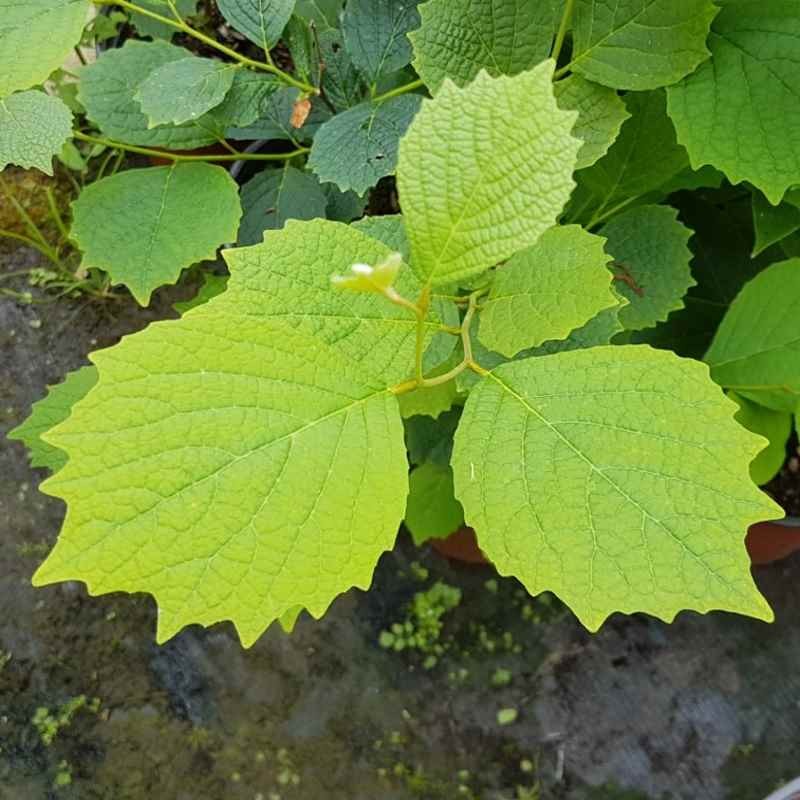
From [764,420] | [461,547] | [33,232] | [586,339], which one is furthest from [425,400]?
[33,232]

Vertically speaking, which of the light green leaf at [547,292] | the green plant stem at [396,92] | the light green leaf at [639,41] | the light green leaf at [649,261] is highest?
the light green leaf at [639,41]

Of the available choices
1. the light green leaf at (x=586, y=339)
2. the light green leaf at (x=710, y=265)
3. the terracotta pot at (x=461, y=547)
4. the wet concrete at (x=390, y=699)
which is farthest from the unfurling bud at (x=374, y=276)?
the wet concrete at (x=390, y=699)

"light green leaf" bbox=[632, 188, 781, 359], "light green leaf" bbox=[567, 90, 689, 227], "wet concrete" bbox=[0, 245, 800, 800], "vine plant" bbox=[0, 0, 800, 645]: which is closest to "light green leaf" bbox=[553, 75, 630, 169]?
"vine plant" bbox=[0, 0, 800, 645]

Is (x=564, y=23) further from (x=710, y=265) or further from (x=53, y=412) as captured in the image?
(x=53, y=412)

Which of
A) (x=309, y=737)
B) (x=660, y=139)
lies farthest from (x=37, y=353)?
(x=660, y=139)

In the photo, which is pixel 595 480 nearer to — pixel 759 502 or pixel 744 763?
pixel 759 502

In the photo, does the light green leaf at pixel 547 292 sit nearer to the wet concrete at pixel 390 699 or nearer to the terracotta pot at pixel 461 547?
the terracotta pot at pixel 461 547

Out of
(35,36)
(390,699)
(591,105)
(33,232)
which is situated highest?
(35,36)
